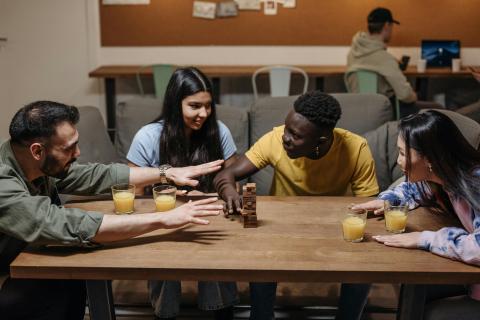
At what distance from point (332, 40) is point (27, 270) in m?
4.76

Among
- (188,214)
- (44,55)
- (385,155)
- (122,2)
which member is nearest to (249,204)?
(188,214)

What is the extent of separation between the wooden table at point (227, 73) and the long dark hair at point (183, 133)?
2842mm

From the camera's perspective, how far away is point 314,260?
67.4 inches

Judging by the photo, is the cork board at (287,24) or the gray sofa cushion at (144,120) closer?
the gray sofa cushion at (144,120)

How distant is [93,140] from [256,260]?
167 cm

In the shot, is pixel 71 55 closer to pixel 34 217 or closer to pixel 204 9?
pixel 204 9

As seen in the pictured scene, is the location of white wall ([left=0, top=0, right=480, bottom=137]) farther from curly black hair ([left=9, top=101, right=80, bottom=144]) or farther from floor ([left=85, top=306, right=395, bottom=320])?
curly black hair ([left=9, top=101, right=80, bottom=144])

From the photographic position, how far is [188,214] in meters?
1.88

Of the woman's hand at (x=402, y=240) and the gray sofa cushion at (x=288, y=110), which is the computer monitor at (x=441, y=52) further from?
the woman's hand at (x=402, y=240)

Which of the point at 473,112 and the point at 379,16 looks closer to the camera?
the point at 473,112

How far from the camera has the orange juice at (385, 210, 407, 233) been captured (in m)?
1.91

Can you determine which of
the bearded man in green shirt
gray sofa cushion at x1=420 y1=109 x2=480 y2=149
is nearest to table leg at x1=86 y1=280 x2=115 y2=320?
the bearded man in green shirt

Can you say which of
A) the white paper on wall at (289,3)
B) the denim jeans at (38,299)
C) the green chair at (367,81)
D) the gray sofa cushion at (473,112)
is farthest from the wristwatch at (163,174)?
the white paper on wall at (289,3)

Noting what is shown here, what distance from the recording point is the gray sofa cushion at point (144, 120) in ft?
10.8
